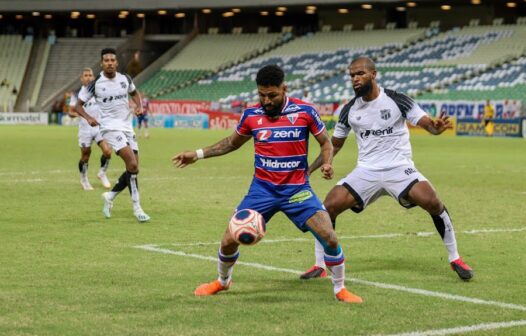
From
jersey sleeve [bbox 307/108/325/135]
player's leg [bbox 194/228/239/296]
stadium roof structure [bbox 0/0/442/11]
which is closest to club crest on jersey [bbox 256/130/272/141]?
jersey sleeve [bbox 307/108/325/135]

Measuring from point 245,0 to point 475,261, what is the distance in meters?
64.0

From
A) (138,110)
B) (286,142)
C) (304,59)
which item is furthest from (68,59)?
(286,142)

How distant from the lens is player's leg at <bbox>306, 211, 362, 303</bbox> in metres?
9.27

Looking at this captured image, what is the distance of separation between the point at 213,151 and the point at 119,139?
23.8 feet

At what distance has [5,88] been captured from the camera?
80.4m

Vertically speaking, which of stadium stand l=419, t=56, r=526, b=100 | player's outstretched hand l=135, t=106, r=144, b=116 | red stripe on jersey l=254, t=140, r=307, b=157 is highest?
red stripe on jersey l=254, t=140, r=307, b=157

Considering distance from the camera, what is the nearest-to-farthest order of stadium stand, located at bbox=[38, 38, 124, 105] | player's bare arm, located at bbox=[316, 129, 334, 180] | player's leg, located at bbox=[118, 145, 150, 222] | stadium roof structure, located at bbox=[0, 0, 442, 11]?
player's bare arm, located at bbox=[316, 129, 334, 180] → player's leg, located at bbox=[118, 145, 150, 222] → stadium roof structure, located at bbox=[0, 0, 442, 11] → stadium stand, located at bbox=[38, 38, 124, 105]

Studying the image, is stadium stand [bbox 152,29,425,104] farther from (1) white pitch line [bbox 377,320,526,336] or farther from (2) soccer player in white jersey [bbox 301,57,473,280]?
(1) white pitch line [bbox 377,320,526,336]

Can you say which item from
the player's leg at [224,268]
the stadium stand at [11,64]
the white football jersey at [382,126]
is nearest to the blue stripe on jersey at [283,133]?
the player's leg at [224,268]

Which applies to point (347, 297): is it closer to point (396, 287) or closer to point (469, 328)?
point (396, 287)

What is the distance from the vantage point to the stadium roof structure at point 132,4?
241ft

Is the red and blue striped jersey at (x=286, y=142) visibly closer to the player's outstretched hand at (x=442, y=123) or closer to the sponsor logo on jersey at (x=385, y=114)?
the player's outstretched hand at (x=442, y=123)

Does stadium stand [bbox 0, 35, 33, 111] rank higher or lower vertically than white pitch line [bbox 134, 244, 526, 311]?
lower

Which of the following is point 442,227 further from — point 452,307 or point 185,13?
point 185,13
